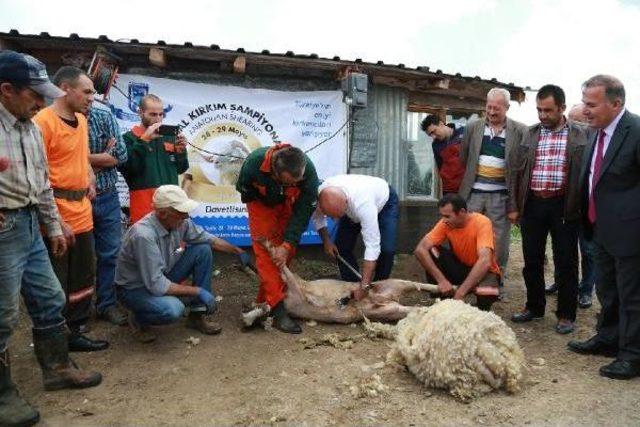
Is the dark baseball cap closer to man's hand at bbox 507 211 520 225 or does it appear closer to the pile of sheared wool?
the pile of sheared wool

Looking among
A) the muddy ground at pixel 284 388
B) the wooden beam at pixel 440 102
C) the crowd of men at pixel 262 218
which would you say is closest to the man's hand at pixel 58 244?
the crowd of men at pixel 262 218

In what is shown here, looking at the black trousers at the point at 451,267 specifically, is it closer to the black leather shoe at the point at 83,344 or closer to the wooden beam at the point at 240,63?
the black leather shoe at the point at 83,344

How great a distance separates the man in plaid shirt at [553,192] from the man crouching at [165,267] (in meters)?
2.75

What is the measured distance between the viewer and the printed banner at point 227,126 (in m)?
6.39

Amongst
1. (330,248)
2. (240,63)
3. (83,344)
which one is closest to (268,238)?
(330,248)

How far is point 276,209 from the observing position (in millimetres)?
4570

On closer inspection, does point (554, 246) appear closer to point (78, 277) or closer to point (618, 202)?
point (618, 202)

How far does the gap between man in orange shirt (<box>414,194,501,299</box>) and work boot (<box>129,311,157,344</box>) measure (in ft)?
8.78

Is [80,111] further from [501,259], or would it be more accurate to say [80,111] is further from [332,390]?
[501,259]

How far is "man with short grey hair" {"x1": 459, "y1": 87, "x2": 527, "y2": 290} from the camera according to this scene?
16.3 feet

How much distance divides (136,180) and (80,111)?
1.15m

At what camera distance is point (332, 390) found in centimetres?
336

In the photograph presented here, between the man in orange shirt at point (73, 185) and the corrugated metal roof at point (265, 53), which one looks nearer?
the man in orange shirt at point (73, 185)

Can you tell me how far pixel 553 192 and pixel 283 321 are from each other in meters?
2.74
